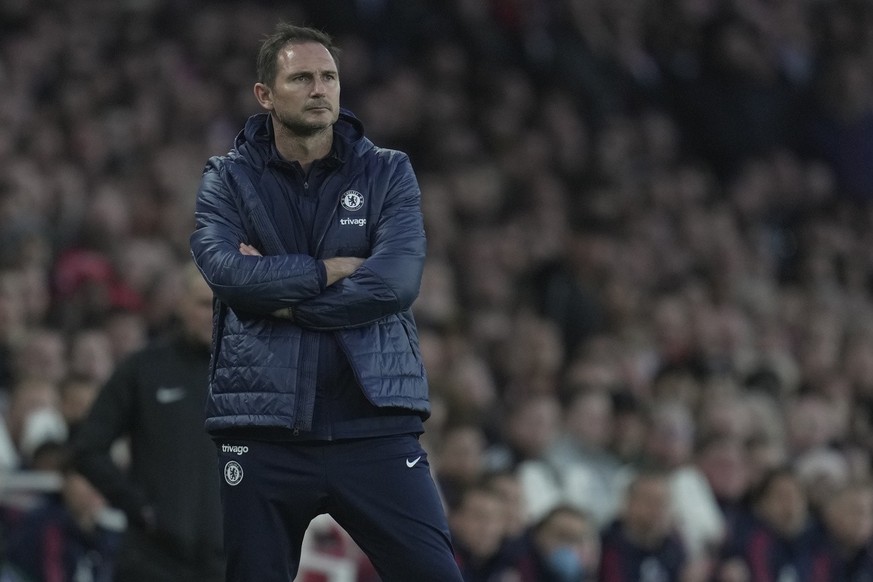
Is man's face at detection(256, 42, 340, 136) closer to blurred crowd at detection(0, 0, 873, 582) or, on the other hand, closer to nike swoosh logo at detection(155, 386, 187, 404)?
nike swoosh logo at detection(155, 386, 187, 404)

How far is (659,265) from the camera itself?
1427cm

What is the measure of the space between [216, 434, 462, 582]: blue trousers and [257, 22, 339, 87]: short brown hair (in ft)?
3.38

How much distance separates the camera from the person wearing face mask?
920 cm

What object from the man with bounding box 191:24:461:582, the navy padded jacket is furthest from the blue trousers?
the navy padded jacket

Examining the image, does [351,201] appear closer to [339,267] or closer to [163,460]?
[339,267]

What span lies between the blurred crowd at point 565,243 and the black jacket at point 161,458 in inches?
60.8

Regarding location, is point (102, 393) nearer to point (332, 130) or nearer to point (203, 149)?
point (332, 130)

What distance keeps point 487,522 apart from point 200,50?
5773mm

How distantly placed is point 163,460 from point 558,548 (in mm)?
2599

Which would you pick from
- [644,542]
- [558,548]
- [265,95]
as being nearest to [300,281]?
[265,95]

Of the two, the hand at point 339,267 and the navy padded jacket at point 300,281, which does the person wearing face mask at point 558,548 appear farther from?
the hand at point 339,267

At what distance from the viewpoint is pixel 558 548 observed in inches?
362

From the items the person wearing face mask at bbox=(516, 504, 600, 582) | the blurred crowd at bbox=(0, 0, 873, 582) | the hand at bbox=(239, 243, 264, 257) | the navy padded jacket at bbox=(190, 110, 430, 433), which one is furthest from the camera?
the blurred crowd at bbox=(0, 0, 873, 582)

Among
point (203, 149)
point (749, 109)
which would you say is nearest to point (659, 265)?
point (749, 109)
